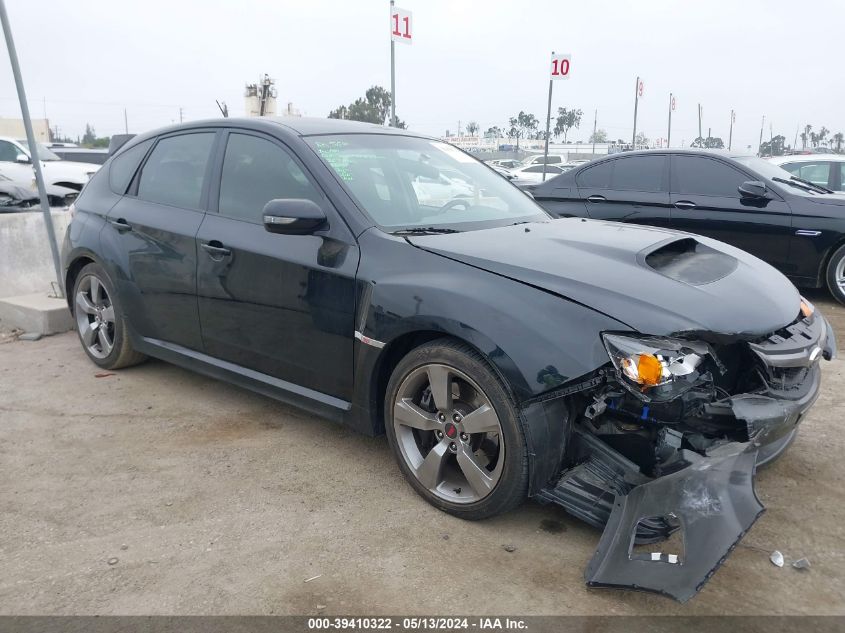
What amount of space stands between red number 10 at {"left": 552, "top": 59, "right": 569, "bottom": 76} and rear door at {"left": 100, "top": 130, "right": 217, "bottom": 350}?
837cm

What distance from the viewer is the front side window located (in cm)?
349

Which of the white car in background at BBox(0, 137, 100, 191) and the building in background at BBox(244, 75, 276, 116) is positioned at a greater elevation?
the building in background at BBox(244, 75, 276, 116)

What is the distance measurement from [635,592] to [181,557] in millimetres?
1694

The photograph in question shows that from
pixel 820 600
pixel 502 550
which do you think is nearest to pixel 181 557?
pixel 502 550

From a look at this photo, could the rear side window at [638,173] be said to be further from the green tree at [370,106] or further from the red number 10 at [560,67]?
the green tree at [370,106]

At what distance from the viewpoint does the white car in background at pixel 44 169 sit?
12.3 metres

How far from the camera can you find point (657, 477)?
251cm

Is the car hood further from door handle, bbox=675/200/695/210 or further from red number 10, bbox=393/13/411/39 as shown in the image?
red number 10, bbox=393/13/411/39

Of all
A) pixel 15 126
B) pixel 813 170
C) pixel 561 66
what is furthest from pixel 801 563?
pixel 15 126

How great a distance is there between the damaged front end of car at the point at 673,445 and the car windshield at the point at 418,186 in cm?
125

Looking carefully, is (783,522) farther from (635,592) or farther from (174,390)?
(174,390)

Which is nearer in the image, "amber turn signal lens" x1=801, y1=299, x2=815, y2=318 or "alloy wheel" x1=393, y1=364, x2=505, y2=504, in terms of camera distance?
"alloy wheel" x1=393, y1=364, x2=505, y2=504

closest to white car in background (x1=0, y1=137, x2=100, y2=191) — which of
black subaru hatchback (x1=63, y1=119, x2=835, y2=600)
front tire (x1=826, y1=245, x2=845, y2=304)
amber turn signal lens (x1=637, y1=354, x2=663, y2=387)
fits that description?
black subaru hatchback (x1=63, y1=119, x2=835, y2=600)

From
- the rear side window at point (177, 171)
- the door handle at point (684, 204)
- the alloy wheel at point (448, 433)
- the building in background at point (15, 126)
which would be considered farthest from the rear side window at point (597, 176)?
the building in background at point (15, 126)
